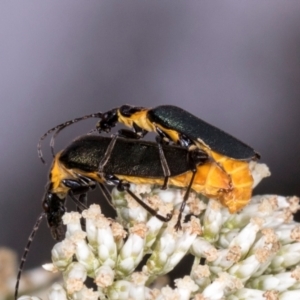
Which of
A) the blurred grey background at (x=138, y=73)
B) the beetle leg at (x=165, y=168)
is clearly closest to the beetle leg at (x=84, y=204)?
the beetle leg at (x=165, y=168)

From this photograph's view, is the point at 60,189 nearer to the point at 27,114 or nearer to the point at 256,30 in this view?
the point at 27,114

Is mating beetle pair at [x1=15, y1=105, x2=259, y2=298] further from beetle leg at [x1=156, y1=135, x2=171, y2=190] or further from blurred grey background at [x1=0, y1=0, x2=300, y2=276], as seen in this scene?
blurred grey background at [x1=0, y1=0, x2=300, y2=276]

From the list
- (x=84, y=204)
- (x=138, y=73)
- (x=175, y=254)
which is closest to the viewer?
(x=175, y=254)

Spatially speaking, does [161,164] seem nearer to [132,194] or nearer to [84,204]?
[132,194]

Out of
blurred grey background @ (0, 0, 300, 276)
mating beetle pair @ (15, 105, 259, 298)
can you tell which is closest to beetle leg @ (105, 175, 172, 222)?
mating beetle pair @ (15, 105, 259, 298)

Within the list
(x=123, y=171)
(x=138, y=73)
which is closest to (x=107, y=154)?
(x=123, y=171)

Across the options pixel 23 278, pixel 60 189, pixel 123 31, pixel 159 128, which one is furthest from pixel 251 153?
pixel 123 31
